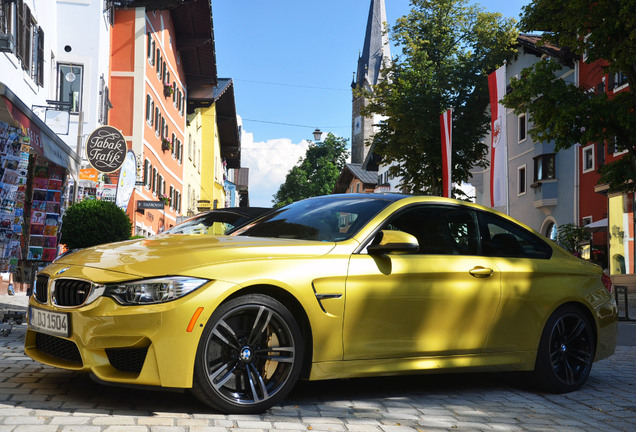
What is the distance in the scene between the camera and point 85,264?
4840 millimetres

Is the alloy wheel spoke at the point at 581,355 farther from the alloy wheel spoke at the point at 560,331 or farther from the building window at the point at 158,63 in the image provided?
the building window at the point at 158,63

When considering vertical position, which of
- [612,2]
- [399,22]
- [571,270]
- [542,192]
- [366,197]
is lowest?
[571,270]

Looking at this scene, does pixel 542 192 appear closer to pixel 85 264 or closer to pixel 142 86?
pixel 142 86

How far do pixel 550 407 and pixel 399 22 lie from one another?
27.0 metres

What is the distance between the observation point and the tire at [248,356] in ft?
15.0

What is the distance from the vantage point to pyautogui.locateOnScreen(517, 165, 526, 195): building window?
39844 mm

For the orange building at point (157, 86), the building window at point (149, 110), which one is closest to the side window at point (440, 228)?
the orange building at point (157, 86)

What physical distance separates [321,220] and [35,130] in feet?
32.1

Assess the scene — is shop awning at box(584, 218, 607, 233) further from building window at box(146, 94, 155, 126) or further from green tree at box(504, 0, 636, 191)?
building window at box(146, 94, 155, 126)

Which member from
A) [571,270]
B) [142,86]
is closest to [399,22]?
[142,86]

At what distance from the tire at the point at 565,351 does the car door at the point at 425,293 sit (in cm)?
66

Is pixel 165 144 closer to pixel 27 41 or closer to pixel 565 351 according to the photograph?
pixel 27 41

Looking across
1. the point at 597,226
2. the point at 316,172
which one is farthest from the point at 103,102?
the point at 316,172

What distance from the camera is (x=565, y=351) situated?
6.34m
